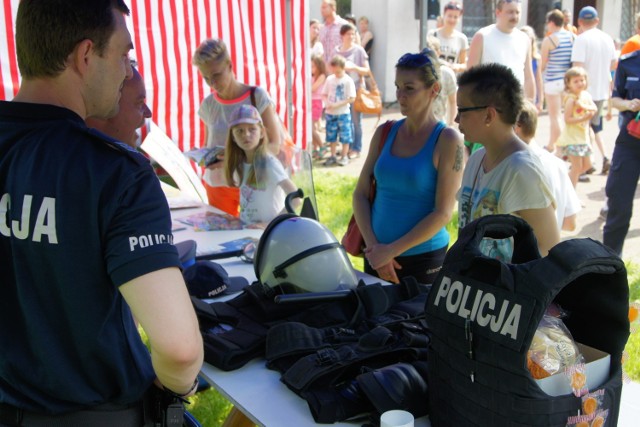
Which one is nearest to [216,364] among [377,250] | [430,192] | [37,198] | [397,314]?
[397,314]

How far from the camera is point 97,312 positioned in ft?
4.56

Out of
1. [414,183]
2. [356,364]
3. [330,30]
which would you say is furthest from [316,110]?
[356,364]

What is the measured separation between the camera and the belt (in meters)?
1.46

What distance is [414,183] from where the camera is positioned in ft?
9.68

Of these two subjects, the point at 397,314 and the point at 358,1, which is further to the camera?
the point at 358,1

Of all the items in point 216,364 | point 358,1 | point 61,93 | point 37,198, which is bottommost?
point 216,364

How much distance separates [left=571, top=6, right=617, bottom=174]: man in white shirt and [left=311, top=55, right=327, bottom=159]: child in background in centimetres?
334

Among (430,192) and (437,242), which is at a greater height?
(430,192)

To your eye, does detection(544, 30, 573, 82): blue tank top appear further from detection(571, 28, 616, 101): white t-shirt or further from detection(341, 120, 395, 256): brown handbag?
detection(341, 120, 395, 256): brown handbag

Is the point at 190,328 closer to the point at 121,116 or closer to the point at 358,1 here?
the point at 121,116

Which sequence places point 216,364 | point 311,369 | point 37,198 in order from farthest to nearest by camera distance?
point 216,364 → point 311,369 → point 37,198

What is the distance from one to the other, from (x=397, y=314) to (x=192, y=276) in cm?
90

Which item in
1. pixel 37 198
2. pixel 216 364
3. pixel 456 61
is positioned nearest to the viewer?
pixel 37 198

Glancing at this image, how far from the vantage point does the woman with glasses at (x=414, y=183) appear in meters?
2.93
